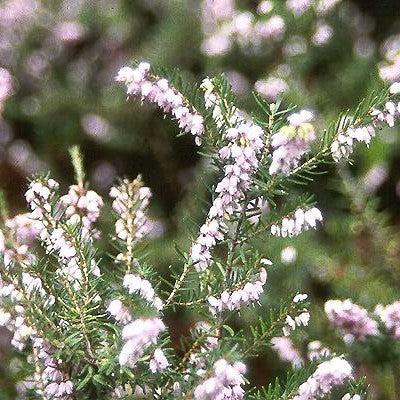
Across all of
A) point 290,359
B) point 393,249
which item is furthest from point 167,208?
point 290,359

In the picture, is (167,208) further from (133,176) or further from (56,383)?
(56,383)

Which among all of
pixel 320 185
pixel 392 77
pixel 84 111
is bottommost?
pixel 392 77

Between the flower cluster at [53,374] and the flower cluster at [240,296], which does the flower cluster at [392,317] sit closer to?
the flower cluster at [240,296]

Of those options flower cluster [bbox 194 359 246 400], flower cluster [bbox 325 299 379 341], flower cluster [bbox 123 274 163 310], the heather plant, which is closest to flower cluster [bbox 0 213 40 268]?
the heather plant

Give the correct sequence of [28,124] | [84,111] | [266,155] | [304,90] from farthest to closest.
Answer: [28,124]
[84,111]
[304,90]
[266,155]

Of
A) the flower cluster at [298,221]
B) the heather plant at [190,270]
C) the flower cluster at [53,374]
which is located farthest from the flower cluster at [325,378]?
the flower cluster at [53,374]

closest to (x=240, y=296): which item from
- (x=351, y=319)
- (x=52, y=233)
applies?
(x=52, y=233)

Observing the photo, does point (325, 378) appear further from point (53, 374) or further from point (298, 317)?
point (53, 374)

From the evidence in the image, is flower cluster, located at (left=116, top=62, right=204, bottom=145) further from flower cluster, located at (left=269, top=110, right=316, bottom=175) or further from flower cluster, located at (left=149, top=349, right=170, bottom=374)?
flower cluster, located at (left=149, top=349, right=170, bottom=374)
